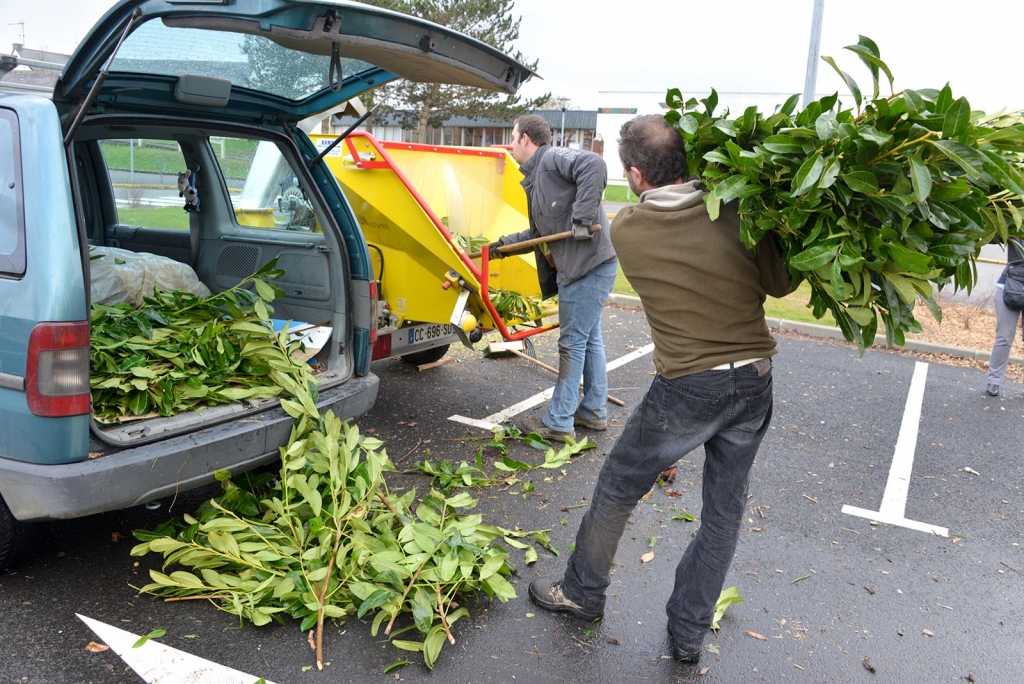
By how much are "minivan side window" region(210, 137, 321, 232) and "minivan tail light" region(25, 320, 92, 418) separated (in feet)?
7.93

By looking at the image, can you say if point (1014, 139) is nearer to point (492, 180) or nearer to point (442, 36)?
point (442, 36)

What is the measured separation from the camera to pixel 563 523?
413 cm

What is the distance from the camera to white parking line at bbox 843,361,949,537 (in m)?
4.45

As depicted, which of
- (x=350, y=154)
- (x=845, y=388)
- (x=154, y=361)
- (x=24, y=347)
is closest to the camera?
(x=24, y=347)

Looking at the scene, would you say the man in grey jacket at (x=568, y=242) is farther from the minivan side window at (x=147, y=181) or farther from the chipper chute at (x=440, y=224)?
the minivan side window at (x=147, y=181)

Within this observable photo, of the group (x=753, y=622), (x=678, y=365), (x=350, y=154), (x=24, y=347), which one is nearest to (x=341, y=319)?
(x=350, y=154)

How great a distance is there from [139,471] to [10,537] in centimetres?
73

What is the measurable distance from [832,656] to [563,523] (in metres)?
1.44

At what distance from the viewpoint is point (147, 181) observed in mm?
5773

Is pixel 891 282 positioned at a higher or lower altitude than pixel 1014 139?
lower

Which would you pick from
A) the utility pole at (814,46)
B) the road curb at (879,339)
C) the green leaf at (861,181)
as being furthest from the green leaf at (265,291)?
the utility pole at (814,46)

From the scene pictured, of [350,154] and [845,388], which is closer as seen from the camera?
[350,154]

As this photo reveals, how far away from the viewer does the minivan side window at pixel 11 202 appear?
288 cm

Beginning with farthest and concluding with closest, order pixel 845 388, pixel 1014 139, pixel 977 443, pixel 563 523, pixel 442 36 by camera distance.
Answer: pixel 845 388, pixel 977 443, pixel 563 523, pixel 442 36, pixel 1014 139
